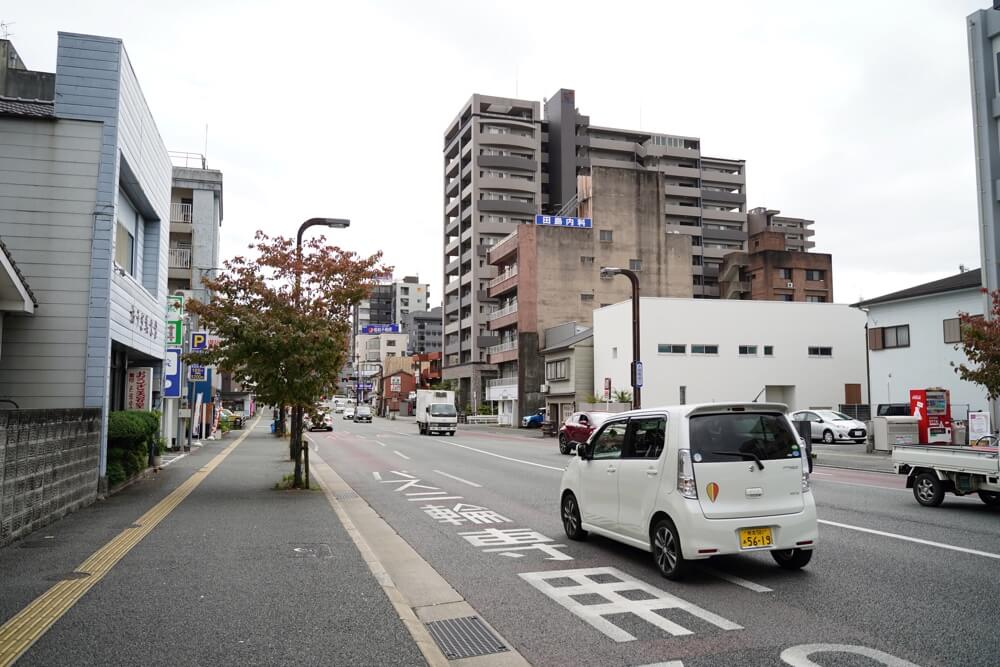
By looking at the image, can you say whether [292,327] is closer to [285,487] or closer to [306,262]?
[306,262]

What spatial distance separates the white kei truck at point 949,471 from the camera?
1133 cm

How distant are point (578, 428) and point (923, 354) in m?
16.1

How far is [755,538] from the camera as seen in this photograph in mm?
6992

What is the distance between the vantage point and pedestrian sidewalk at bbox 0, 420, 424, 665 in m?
5.08

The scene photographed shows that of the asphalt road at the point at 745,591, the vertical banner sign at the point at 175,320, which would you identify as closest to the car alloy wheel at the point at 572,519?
the asphalt road at the point at 745,591

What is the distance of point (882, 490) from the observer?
50.1ft

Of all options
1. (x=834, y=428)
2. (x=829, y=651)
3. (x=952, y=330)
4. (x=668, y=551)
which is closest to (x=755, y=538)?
(x=668, y=551)

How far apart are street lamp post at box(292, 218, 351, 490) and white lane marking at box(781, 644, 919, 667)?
1172 cm

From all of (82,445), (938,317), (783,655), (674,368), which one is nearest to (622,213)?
(674,368)

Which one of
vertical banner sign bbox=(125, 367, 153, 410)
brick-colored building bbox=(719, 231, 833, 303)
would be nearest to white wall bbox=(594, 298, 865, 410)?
brick-colored building bbox=(719, 231, 833, 303)

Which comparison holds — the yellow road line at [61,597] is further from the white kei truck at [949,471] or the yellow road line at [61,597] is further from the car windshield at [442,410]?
the car windshield at [442,410]

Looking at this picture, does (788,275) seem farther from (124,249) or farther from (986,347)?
(124,249)

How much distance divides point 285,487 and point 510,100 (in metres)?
74.5

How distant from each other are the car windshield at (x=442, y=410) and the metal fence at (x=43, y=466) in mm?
32036
